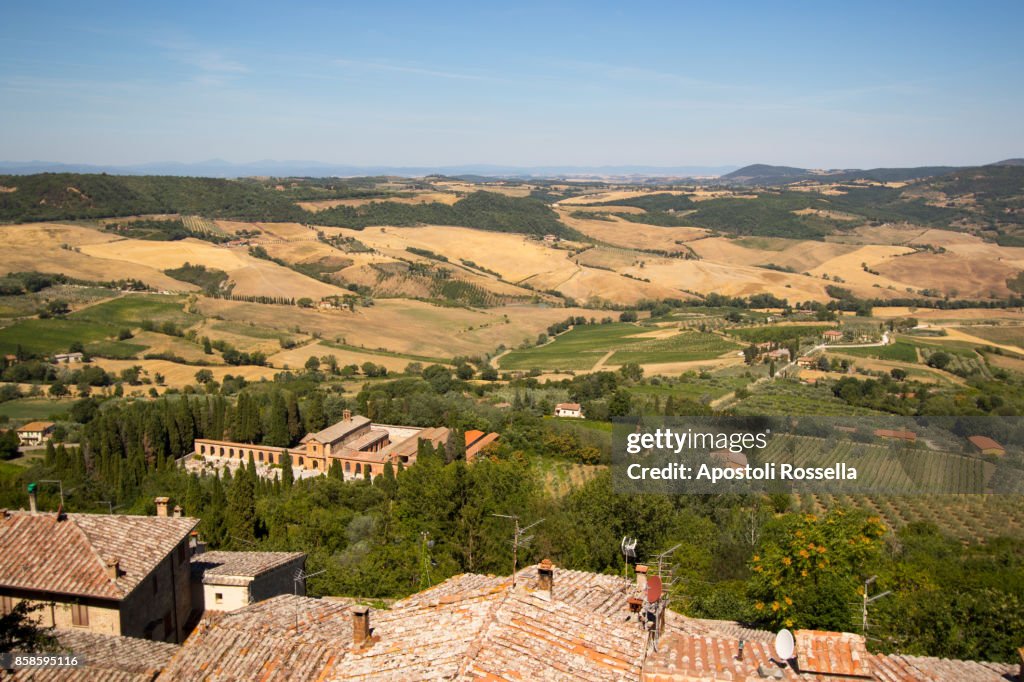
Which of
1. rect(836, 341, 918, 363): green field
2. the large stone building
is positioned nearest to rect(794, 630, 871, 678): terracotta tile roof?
the large stone building

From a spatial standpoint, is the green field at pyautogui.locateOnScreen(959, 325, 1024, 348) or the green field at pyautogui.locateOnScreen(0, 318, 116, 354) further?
the green field at pyautogui.locateOnScreen(959, 325, 1024, 348)

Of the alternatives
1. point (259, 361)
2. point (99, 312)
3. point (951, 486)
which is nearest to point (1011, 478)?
point (951, 486)

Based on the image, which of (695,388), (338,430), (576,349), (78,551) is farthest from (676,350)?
(78,551)

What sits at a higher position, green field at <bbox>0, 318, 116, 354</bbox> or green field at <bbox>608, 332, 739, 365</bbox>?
green field at <bbox>0, 318, 116, 354</bbox>

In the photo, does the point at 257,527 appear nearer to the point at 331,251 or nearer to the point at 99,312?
the point at 99,312

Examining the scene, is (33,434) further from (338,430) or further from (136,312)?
(136,312)

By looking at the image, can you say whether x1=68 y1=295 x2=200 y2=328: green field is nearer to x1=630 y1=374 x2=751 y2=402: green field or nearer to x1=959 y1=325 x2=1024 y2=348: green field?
x1=630 y1=374 x2=751 y2=402: green field

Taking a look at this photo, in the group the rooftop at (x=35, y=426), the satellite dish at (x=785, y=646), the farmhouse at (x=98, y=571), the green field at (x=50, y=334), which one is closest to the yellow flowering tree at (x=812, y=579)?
the satellite dish at (x=785, y=646)
